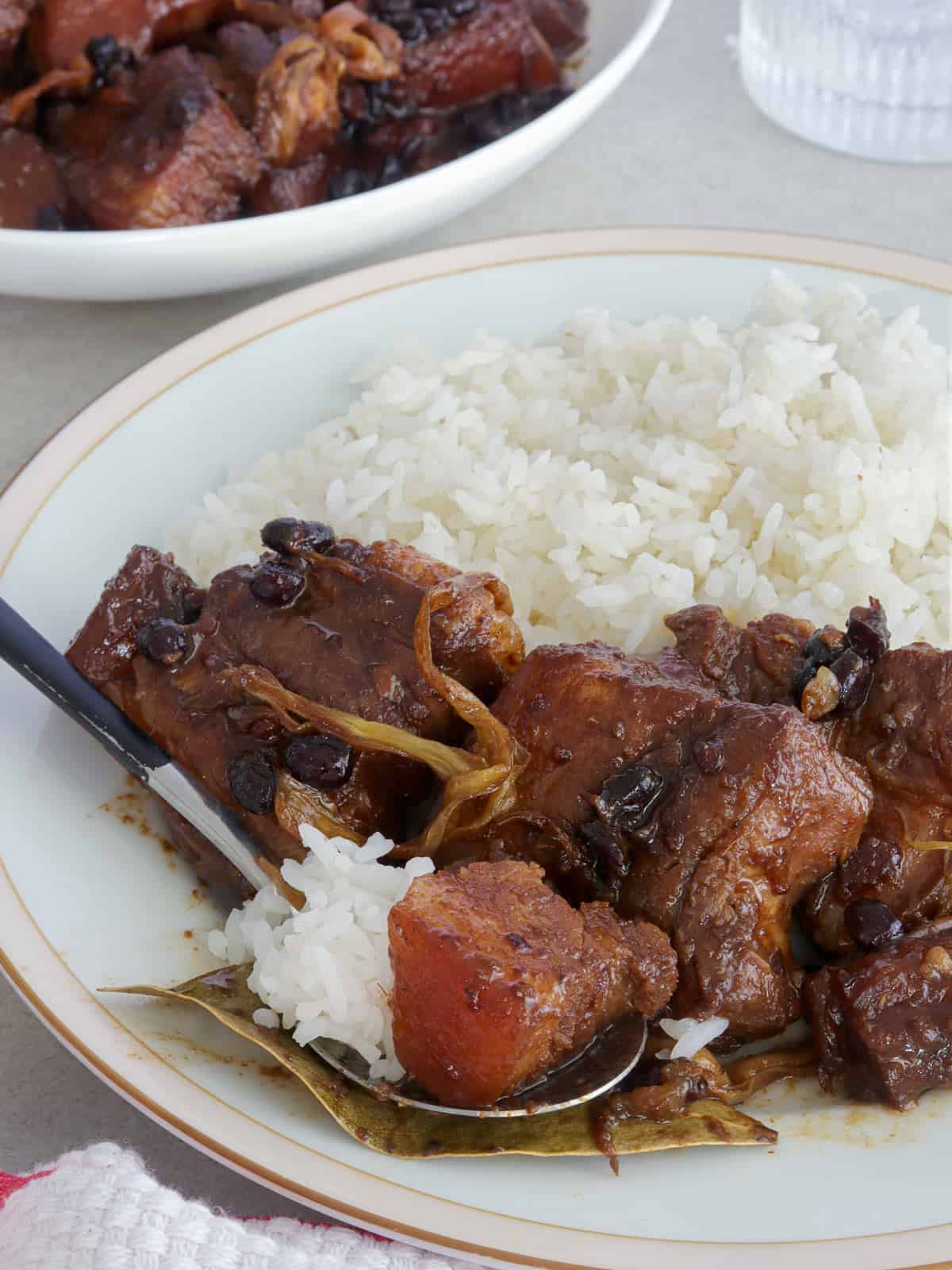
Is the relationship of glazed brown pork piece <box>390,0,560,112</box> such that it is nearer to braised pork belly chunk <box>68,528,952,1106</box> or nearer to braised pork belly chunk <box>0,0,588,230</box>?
braised pork belly chunk <box>0,0,588,230</box>

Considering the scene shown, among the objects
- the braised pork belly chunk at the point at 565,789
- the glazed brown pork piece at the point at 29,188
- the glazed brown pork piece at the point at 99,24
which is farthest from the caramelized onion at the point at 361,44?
the braised pork belly chunk at the point at 565,789

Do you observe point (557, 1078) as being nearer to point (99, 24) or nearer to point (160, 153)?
point (160, 153)

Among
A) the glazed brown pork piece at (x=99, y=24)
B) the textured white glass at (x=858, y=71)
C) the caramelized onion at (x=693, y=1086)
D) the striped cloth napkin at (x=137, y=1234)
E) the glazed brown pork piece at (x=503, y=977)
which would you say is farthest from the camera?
the textured white glass at (x=858, y=71)

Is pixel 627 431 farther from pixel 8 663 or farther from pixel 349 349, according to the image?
pixel 8 663

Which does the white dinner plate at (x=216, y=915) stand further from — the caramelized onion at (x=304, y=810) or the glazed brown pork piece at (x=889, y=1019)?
the caramelized onion at (x=304, y=810)

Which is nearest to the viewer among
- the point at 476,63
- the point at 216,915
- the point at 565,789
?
the point at 565,789

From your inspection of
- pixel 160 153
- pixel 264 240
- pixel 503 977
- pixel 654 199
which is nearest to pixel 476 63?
pixel 654 199
